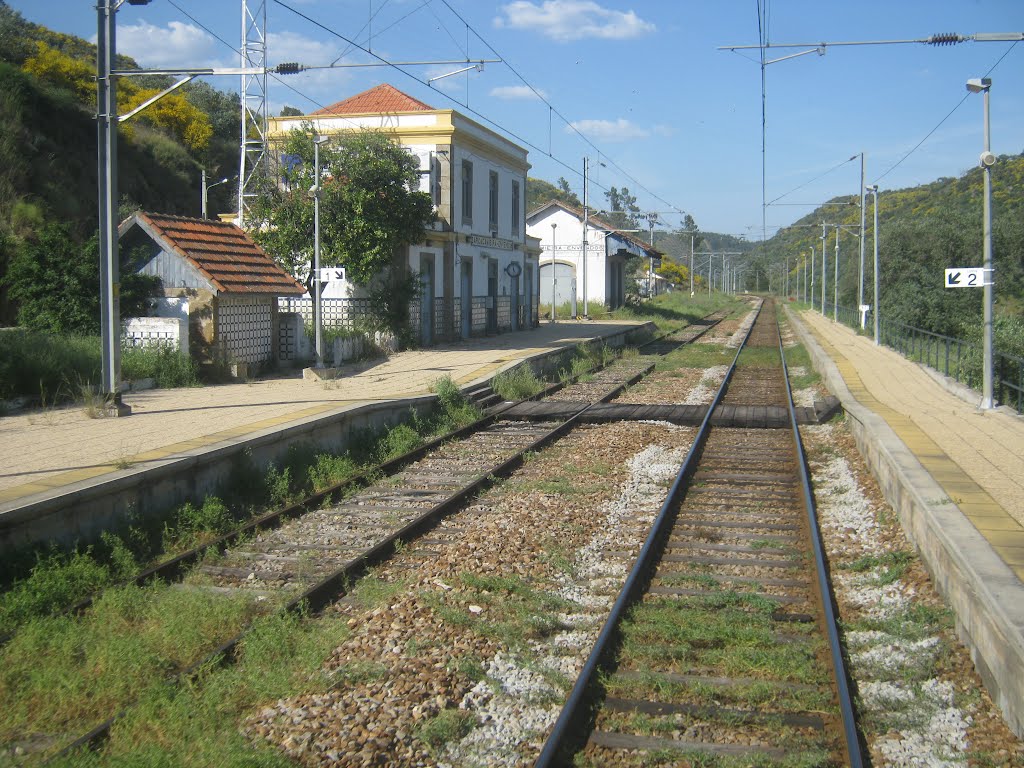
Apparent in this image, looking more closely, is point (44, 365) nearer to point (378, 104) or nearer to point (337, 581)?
point (337, 581)

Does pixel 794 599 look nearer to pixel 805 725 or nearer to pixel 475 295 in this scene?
pixel 805 725

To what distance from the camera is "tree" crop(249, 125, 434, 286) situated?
889 inches

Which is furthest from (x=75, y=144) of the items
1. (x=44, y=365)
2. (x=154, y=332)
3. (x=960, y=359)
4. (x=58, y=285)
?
(x=960, y=359)

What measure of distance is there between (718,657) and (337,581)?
2.80 metres

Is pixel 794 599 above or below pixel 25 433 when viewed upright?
below

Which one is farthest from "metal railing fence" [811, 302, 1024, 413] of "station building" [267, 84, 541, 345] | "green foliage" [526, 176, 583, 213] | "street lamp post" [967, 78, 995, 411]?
"green foliage" [526, 176, 583, 213]

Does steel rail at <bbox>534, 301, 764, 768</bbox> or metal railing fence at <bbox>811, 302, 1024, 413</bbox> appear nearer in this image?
steel rail at <bbox>534, 301, 764, 768</bbox>

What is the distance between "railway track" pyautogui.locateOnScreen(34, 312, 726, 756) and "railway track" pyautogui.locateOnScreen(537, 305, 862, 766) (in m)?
2.07

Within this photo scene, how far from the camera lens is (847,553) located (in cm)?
816

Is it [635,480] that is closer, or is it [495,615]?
[495,615]

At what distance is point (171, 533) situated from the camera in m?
8.38

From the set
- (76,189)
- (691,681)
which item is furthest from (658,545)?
(76,189)

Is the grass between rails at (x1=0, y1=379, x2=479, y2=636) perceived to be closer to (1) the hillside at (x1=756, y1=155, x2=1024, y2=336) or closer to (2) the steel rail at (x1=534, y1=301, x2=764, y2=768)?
(2) the steel rail at (x1=534, y1=301, x2=764, y2=768)

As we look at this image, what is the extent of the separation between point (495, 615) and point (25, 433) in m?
7.36
